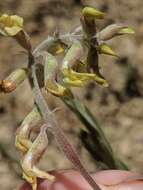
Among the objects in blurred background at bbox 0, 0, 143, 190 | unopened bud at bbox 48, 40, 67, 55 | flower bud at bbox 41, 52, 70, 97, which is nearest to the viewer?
flower bud at bbox 41, 52, 70, 97

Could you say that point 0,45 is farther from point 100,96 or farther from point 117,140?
point 117,140

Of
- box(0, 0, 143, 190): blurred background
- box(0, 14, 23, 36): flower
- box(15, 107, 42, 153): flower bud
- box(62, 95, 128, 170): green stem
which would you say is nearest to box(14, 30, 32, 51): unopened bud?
box(0, 14, 23, 36): flower

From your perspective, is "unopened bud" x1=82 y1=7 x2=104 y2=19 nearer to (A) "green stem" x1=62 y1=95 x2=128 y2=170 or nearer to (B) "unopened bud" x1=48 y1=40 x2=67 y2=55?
(B) "unopened bud" x1=48 y1=40 x2=67 y2=55

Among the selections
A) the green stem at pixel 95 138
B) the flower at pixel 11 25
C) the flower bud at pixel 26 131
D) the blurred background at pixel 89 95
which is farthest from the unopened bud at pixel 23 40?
the blurred background at pixel 89 95

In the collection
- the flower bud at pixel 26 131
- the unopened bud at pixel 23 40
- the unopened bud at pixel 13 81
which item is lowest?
the flower bud at pixel 26 131

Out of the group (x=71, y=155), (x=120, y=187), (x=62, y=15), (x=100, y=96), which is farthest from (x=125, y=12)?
(x=71, y=155)

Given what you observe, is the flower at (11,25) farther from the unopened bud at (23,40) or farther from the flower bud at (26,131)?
the flower bud at (26,131)
